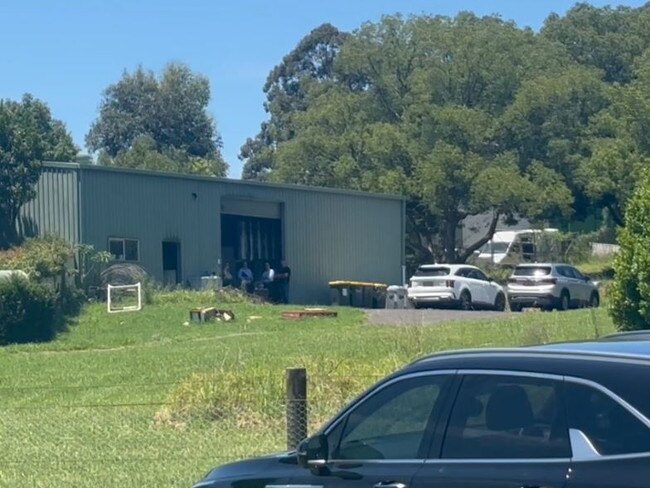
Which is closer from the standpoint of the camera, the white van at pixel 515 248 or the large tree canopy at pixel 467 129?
the large tree canopy at pixel 467 129

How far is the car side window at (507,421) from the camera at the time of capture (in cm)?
625

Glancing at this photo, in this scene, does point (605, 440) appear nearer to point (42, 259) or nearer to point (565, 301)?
point (42, 259)

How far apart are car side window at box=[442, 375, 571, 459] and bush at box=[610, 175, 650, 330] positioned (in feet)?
44.5

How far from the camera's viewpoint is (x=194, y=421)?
49.0 ft

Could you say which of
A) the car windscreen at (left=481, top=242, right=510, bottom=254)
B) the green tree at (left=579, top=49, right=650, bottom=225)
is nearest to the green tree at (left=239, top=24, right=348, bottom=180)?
the car windscreen at (left=481, top=242, right=510, bottom=254)

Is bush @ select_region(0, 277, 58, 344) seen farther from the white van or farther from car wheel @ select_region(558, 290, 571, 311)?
the white van

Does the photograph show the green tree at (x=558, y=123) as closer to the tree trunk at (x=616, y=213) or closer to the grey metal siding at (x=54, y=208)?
the tree trunk at (x=616, y=213)

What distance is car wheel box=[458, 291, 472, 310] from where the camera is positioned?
43.5 m

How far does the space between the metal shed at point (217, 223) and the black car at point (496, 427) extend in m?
34.8

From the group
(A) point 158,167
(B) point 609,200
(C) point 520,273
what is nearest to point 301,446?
(C) point 520,273

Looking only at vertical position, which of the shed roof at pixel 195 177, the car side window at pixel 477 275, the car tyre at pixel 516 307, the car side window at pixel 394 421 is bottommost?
the car tyre at pixel 516 307

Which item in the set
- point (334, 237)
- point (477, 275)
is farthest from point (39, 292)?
point (334, 237)

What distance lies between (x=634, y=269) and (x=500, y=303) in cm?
2573

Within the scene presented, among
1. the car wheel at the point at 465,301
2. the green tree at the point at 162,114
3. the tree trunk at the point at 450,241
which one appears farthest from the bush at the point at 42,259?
the green tree at the point at 162,114
